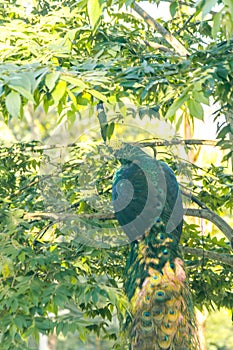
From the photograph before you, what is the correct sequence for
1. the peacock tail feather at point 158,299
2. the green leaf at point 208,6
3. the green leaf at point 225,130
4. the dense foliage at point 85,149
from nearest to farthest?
the green leaf at point 208,6
the dense foliage at point 85,149
the green leaf at point 225,130
the peacock tail feather at point 158,299

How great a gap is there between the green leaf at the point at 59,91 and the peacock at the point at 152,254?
141 cm

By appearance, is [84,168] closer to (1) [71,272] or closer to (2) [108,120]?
(2) [108,120]

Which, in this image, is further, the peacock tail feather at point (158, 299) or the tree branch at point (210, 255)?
the tree branch at point (210, 255)

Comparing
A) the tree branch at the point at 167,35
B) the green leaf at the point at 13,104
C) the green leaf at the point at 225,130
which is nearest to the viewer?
the green leaf at the point at 13,104

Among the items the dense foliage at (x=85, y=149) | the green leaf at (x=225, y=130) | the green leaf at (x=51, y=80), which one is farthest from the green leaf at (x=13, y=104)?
the green leaf at (x=225, y=130)

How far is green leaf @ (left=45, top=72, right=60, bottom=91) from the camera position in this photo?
7.32 feet

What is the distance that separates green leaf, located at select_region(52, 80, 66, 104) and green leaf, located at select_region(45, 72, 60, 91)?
0.03 meters

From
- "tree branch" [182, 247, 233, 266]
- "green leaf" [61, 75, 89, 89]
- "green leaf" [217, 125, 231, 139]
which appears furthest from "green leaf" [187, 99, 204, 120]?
"tree branch" [182, 247, 233, 266]

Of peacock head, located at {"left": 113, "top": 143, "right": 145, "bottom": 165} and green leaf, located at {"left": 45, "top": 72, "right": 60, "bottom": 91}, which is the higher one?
green leaf, located at {"left": 45, "top": 72, "right": 60, "bottom": 91}

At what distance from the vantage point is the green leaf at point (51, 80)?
7.32ft

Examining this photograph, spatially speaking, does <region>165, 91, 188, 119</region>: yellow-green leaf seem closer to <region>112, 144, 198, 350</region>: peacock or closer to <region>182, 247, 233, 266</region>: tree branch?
<region>112, 144, 198, 350</region>: peacock

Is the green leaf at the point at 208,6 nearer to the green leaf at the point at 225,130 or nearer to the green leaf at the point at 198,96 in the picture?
the green leaf at the point at 198,96

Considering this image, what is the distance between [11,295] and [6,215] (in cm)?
63

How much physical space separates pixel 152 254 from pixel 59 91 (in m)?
1.62
